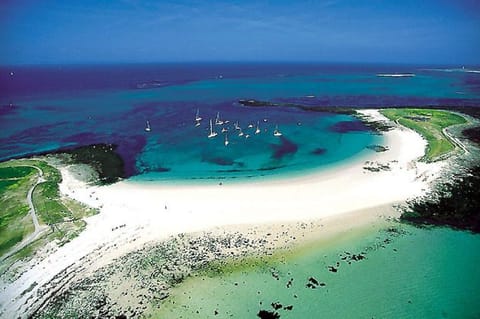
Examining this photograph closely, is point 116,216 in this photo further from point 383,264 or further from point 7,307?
point 383,264

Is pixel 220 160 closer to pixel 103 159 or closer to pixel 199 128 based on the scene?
pixel 103 159

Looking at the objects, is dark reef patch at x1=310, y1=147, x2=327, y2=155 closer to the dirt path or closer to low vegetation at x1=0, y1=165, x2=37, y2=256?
the dirt path

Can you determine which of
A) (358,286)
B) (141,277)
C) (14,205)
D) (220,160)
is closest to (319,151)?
(220,160)

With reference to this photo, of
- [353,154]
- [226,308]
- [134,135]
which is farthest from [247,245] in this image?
[134,135]

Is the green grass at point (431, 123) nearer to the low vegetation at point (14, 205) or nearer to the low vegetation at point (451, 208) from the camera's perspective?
the low vegetation at point (451, 208)

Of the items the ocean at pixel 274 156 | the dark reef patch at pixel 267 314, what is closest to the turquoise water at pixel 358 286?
the ocean at pixel 274 156
